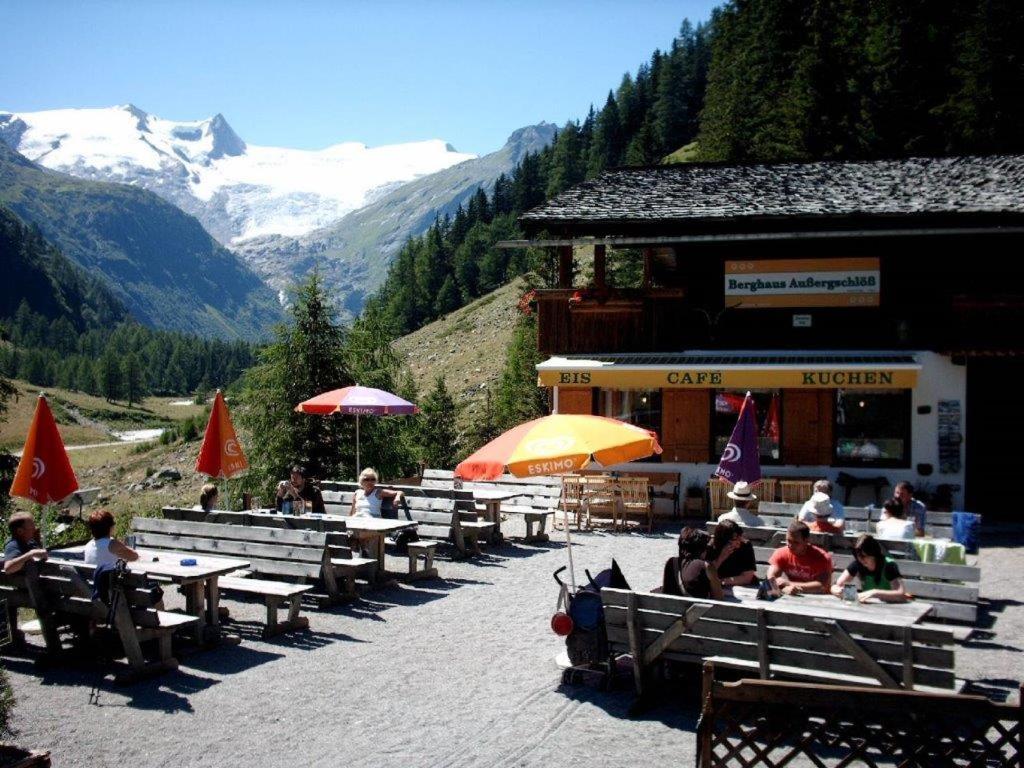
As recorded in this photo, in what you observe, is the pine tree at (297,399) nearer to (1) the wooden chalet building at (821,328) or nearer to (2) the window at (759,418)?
(1) the wooden chalet building at (821,328)

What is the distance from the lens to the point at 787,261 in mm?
19469

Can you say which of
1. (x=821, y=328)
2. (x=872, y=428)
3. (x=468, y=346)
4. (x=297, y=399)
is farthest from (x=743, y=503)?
(x=468, y=346)

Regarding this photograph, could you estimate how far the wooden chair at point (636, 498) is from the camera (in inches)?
663

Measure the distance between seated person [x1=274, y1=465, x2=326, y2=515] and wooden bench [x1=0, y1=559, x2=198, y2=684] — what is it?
14.0ft

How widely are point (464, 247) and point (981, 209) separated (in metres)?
92.7

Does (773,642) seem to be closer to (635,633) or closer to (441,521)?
(635,633)

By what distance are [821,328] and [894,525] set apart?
9470mm

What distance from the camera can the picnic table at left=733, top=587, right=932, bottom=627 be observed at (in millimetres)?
7176

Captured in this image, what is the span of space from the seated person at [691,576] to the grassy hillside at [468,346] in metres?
54.3

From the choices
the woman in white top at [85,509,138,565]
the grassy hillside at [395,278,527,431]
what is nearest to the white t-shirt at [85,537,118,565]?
the woman in white top at [85,509,138,565]

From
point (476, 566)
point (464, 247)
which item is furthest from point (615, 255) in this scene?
point (464, 247)

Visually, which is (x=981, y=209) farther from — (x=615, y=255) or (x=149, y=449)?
(x=149, y=449)

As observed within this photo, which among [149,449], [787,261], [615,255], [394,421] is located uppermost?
[615,255]

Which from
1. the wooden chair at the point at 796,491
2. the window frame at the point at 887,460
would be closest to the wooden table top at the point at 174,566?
the wooden chair at the point at 796,491
